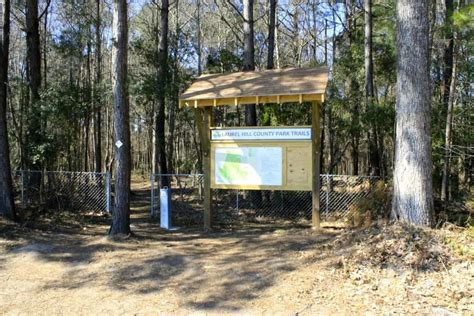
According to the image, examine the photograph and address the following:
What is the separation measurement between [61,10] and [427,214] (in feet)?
67.2

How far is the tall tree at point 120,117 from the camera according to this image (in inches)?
326

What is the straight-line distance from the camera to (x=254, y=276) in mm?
5805

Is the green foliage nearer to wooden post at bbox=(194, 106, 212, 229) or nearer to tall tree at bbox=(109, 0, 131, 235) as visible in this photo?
wooden post at bbox=(194, 106, 212, 229)

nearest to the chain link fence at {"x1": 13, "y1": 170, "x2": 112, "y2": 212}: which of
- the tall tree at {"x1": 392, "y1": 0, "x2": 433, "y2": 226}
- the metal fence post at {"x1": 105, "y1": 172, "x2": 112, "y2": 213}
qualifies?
the metal fence post at {"x1": 105, "y1": 172, "x2": 112, "y2": 213}

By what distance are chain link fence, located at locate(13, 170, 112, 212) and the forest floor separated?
4.07 metres

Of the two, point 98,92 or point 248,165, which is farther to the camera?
point 98,92

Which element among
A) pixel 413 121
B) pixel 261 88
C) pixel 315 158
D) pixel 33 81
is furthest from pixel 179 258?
pixel 33 81

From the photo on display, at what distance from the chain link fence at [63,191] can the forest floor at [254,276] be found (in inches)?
160

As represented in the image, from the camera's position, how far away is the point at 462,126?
1220 cm

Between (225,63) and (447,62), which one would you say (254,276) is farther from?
(447,62)

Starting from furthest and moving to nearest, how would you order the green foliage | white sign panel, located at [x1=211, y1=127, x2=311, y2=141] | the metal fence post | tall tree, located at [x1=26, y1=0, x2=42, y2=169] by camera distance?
1. the green foliage
2. tall tree, located at [x1=26, y1=0, x2=42, y2=169]
3. the metal fence post
4. white sign panel, located at [x1=211, y1=127, x2=311, y2=141]

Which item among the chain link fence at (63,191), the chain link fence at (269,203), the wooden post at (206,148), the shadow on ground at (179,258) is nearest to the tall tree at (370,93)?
the chain link fence at (269,203)

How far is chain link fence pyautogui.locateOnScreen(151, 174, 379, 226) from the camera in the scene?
35.0 feet

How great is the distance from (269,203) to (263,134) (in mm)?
3541
